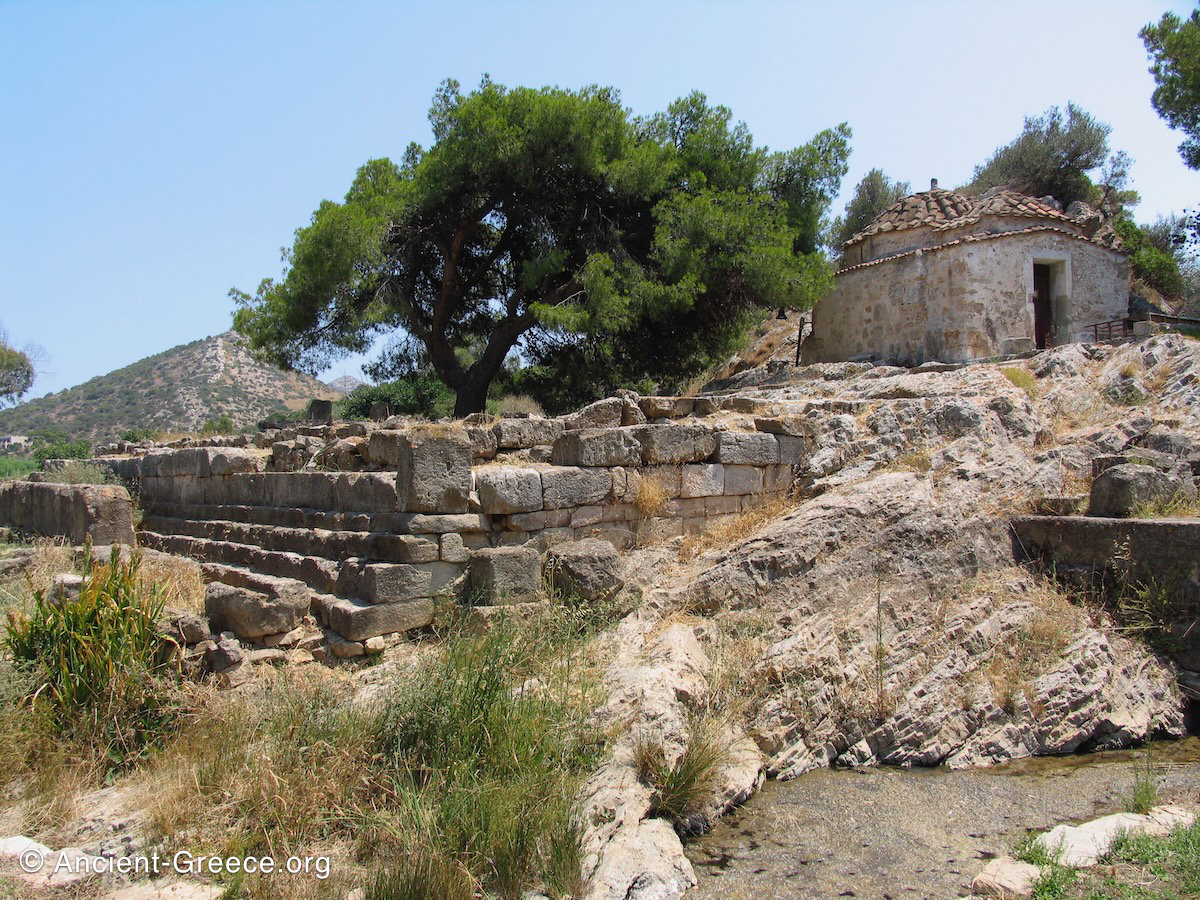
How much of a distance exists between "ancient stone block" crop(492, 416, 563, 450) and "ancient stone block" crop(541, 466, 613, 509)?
27.9 inches

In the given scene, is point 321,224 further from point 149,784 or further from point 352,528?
point 149,784

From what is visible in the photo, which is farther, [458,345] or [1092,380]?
[458,345]

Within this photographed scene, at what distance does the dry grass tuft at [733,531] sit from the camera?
7324 millimetres

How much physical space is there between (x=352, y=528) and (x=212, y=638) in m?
1.50

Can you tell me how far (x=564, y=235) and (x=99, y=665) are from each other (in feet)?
43.2

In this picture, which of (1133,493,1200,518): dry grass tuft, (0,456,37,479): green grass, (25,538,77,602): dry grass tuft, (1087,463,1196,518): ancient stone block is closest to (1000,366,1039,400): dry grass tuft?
(1087,463,1196,518): ancient stone block

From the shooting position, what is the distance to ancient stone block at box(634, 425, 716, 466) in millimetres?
7223

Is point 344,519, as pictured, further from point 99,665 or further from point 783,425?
point 783,425

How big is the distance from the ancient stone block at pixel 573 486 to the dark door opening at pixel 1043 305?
1099 centimetres

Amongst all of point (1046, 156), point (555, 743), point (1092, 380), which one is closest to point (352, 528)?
point (555, 743)

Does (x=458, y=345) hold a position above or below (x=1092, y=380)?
above

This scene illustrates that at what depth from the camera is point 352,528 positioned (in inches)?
266

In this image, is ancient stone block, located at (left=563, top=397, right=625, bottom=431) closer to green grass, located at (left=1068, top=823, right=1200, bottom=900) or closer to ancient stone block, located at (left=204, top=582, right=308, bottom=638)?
ancient stone block, located at (left=204, top=582, right=308, bottom=638)

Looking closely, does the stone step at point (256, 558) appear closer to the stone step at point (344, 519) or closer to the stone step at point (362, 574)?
the stone step at point (362, 574)
